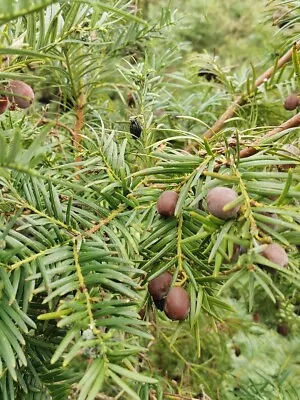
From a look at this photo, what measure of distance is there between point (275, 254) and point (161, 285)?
12cm

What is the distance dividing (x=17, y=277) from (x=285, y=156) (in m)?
0.24

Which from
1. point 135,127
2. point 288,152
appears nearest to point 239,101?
point 135,127

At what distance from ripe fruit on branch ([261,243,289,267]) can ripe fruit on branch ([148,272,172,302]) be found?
0.11m

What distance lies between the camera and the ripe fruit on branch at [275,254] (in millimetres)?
364

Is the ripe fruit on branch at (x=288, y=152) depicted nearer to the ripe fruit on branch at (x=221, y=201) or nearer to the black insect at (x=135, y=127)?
the ripe fruit on branch at (x=221, y=201)

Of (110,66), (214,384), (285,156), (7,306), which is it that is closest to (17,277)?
(7,306)

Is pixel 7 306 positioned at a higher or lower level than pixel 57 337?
higher

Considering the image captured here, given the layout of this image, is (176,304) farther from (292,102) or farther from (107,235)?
(292,102)

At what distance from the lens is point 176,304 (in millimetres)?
432

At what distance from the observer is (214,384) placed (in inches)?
38.1

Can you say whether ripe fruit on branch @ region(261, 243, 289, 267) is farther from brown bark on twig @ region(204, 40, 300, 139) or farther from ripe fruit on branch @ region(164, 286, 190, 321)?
brown bark on twig @ region(204, 40, 300, 139)

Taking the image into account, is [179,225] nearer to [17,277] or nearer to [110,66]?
[17,277]

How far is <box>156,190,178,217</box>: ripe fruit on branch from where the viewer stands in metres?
0.45

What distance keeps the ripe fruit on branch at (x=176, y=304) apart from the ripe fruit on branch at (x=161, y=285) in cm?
1
